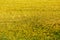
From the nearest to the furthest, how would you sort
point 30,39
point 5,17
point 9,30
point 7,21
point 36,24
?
point 30,39 → point 9,30 → point 36,24 → point 7,21 → point 5,17

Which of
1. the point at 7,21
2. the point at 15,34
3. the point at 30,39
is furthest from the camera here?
the point at 7,21

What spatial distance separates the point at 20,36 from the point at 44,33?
118 centimetres

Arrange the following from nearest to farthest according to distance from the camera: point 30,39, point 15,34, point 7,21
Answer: point 30,39, point 15,34, point 7,21

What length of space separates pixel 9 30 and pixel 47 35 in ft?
6.31

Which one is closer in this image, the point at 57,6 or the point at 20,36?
the point at 20,36

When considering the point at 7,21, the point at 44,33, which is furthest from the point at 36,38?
the point at 7,21

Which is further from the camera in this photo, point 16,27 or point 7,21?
point 7,21

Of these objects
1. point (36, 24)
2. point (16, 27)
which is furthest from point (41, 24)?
point (16, 27)

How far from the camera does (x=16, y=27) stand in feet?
31.5

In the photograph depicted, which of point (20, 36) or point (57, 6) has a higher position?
point (20, 36)

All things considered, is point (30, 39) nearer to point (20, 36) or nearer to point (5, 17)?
point (20, 36)

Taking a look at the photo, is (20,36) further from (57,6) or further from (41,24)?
(57,6)

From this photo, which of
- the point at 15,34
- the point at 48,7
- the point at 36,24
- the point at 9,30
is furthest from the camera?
the point at 48,7

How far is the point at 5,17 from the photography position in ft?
39.5
